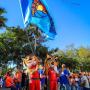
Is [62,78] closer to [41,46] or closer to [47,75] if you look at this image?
[47,75]

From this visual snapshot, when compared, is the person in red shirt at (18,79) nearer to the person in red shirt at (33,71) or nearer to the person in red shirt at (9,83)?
the person in red shirt at (9,83)

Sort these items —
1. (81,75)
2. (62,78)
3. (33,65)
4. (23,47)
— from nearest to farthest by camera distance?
(33,65) < (62,78) < (81,75) < (23,47)

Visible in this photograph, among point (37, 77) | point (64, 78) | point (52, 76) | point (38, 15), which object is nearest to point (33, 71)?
point (37, 77)

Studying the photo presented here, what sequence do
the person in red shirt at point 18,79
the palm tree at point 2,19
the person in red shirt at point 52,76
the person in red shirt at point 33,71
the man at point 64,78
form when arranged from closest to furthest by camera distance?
the person in red shirt at point 33,71, the person in red shirt at point 52,76, the person in red shirt at point 18,79, the man at point 64,78, the palm tree at point 2,19

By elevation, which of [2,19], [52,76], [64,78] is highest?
[2,19]

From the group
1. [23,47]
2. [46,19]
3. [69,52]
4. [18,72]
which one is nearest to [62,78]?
[18,72]

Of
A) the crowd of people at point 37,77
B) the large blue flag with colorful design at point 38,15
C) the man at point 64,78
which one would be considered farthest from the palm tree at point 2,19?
the large blue flag with colorful design at point 38,15

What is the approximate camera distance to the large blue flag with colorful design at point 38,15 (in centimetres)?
1653

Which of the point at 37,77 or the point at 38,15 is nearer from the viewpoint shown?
the point at 37,77

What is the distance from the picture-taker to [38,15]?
1698cm

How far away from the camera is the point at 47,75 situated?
1736cm

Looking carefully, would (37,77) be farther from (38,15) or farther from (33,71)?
(38,15)

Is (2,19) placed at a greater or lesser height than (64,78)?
greater

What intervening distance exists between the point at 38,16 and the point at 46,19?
44 cm
